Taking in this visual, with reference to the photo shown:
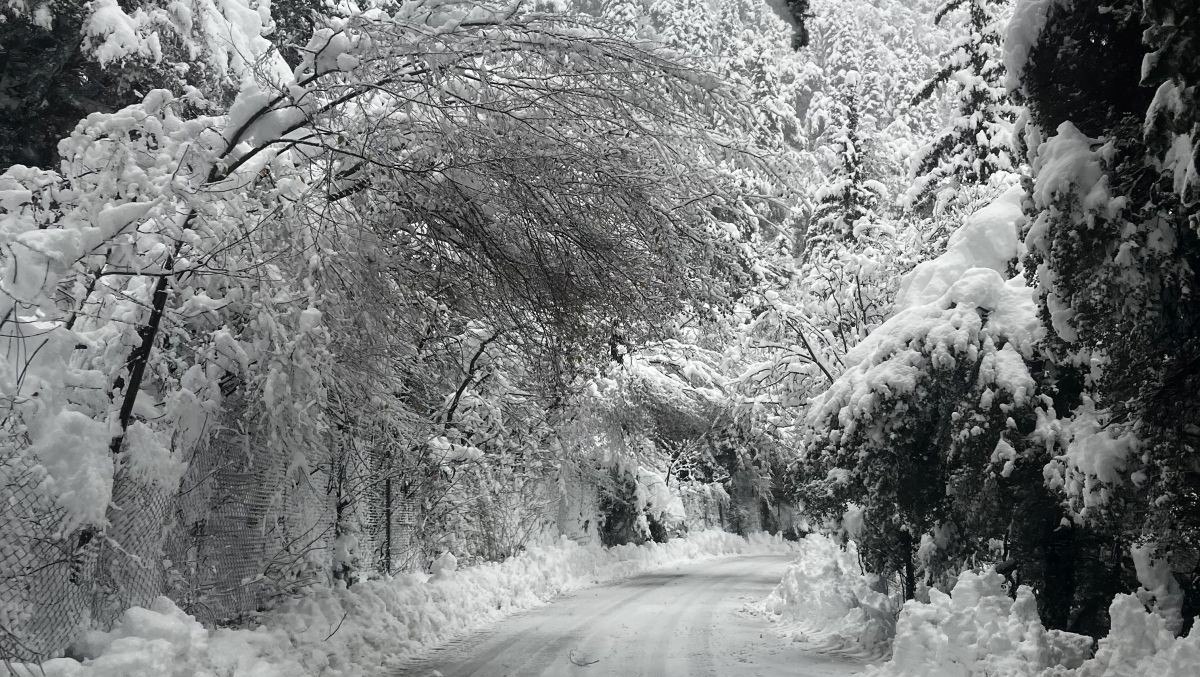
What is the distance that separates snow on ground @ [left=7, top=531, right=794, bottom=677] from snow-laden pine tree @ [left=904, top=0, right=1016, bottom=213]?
14058mm

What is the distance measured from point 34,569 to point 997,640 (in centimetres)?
689

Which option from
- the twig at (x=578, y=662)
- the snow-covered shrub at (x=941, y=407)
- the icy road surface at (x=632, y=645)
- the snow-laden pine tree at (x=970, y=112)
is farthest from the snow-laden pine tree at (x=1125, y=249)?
the snow-laden pine tree at (x=970, y=112)

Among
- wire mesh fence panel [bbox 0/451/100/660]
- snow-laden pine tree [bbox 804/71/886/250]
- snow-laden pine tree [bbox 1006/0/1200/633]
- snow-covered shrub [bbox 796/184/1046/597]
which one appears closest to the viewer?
snow-laden pine tree [bbox 1006/0/1200/633]

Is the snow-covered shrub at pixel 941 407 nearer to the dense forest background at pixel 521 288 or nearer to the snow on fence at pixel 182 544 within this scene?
the dense forest background at pixel 521 288

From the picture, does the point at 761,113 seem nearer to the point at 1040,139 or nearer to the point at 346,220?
the point at 1040,139

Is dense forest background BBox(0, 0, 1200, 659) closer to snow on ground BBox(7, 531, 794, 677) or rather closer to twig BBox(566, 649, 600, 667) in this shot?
snow on ground BBox(7, 531, 794, 677)

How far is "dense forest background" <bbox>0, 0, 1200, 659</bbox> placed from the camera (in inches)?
208

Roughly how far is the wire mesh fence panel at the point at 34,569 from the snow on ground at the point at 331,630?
0.19 m

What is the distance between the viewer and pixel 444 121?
570cm

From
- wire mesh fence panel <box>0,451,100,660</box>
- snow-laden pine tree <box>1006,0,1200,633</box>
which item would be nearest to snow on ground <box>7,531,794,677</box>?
wire mesh fence panel <box>0,451,100,660</box>

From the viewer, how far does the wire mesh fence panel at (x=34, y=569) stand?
5.28m

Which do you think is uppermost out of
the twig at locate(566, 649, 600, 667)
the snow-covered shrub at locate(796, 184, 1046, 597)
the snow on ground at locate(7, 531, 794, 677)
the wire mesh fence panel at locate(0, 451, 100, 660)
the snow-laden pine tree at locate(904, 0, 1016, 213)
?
the snow-laden pine tree at locate(904, 0, 1016, 213)

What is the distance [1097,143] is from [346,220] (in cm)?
543

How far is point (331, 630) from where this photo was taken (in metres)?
9.24
